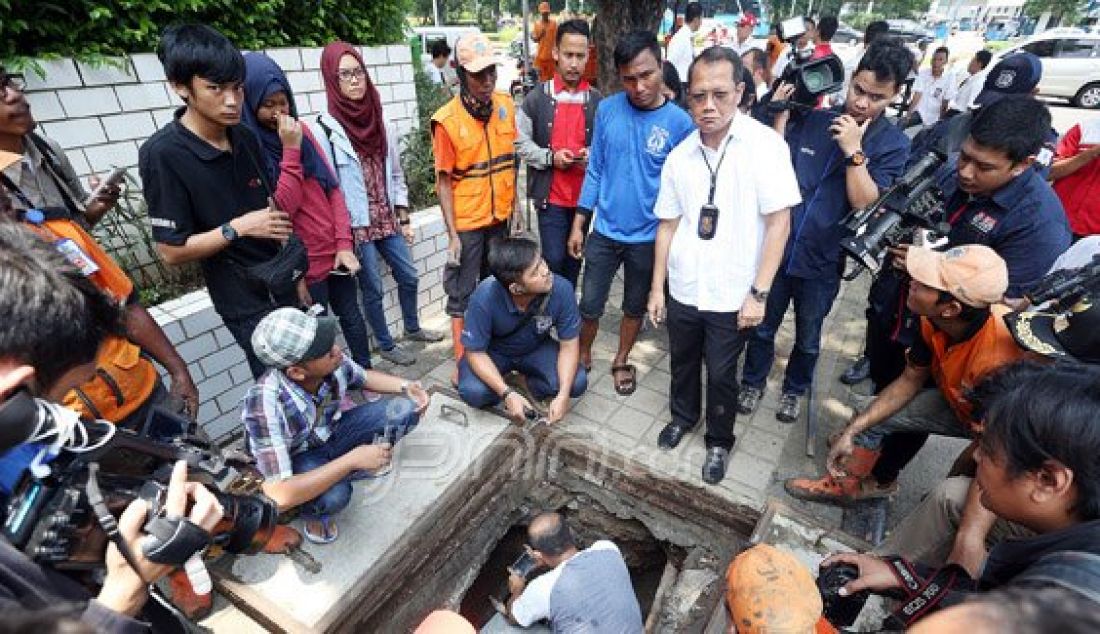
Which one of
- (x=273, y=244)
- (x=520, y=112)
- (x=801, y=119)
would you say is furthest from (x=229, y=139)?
(x=801, y=119)

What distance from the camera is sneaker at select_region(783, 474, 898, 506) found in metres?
2.83

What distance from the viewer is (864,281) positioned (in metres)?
5.59

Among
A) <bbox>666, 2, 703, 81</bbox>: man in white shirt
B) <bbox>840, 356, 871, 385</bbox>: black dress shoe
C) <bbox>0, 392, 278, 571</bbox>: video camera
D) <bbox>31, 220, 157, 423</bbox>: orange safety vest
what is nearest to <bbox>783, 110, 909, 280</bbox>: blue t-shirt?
<bbox>840, 356, 871, 385</bbox>: black dress shoe

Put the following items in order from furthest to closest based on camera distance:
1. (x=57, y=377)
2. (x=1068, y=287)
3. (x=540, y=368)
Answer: (x=540, y=368) → (x=1068, y=287) → (x=57, y=377)

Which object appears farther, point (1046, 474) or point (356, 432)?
point (356, 432)

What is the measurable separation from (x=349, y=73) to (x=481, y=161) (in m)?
0.93

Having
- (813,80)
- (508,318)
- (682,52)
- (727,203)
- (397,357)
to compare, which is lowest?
(397,357)

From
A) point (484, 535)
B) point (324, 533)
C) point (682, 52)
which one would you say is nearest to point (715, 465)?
point (484, 535)

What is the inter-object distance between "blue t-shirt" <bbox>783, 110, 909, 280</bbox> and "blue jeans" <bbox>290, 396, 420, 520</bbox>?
91.5 inches

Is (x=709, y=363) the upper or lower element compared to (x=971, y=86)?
lower

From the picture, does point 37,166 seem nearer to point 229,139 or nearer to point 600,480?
point 229,139

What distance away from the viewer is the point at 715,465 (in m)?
3.02

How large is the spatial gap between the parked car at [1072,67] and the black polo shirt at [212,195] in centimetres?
1801

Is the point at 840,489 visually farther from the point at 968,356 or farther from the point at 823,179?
the point at 823,179
